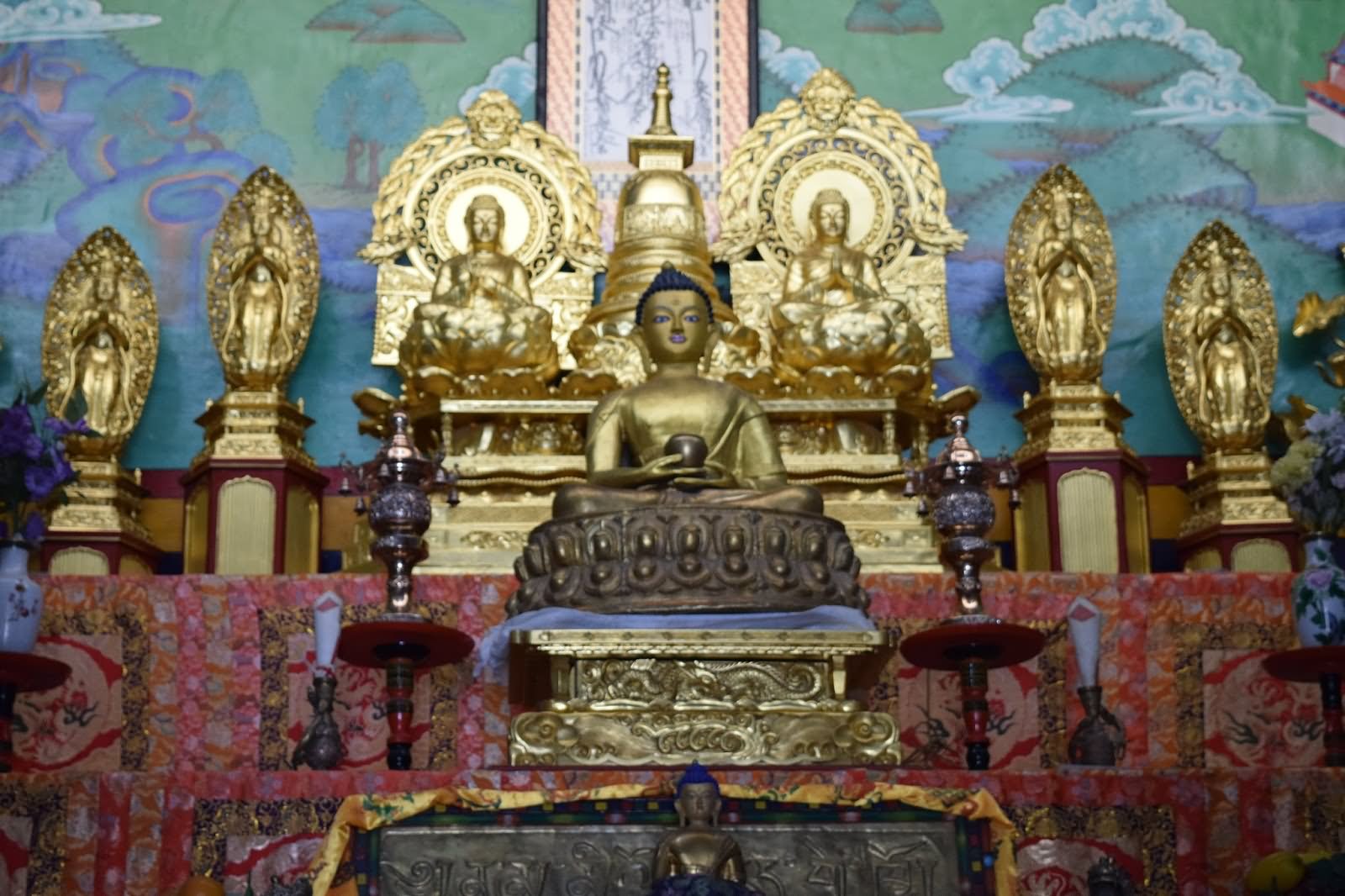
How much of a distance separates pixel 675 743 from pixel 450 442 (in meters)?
2.88


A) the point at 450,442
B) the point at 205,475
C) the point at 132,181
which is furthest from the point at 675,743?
the point at 132,181

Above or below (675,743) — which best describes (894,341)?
above

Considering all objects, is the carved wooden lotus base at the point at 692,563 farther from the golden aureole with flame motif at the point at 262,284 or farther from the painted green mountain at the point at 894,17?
the painted green mountain at the point at 894,17

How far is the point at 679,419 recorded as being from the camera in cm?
732

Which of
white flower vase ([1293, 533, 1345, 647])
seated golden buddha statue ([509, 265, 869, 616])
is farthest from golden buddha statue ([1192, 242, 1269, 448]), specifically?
white flower vase ([1293, 533, 1345, 647])

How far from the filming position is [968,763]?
6156mm

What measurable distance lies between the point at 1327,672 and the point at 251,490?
14.3 feet

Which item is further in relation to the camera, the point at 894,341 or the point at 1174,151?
Answer: the point at 1174,151

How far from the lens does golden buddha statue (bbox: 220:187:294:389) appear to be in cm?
923

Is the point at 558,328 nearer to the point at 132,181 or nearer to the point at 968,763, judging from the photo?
the point at 132,181

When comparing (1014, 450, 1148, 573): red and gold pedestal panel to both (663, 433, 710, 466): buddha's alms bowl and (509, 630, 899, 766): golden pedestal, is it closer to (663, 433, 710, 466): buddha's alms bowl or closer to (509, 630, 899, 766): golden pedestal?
(663, 433, 710, 466): buddha's alms bowl

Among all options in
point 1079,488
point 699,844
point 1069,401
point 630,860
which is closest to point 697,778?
point 699,844

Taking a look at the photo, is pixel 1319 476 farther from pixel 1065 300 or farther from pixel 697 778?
pixel 1065 300

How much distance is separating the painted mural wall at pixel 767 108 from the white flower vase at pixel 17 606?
3.77m
